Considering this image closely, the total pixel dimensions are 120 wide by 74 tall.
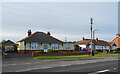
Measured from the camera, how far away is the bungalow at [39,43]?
4881cm

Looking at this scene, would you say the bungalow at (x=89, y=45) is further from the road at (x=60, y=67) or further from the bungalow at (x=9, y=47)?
the road at (x=60, y=67)

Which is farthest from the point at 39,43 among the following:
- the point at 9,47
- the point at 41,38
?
the point at 9,47

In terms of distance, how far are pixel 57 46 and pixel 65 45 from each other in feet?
11.0

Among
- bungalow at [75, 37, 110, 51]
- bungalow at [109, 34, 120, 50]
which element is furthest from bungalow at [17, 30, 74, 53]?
bungalow at [109, 34, 120, 50]

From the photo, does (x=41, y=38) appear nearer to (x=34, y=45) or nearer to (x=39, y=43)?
(x=39, y=43)

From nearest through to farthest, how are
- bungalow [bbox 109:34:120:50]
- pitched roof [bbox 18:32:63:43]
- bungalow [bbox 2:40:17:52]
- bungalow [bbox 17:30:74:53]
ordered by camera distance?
bungalow [bbox 17:30:74:53] → pitched roof [bbox 18:32:63:43] → bungalow [bbox 2:40:17:52] → bungalow [bbox 109:34:120:50]

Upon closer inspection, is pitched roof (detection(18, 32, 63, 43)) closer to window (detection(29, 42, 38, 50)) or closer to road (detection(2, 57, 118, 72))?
window (detection(29, 42, 38, 50))

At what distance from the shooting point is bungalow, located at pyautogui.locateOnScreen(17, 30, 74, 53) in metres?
48.8

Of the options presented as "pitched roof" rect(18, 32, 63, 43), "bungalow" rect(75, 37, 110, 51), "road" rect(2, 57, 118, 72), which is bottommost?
"road" rect(2, 57, 118, 72)

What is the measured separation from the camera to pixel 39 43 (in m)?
50.9

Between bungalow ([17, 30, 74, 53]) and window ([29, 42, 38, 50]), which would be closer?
bungalow ([17, 30, 74, 53])

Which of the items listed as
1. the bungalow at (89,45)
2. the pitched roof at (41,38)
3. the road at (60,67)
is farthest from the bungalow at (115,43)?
the road at (60,67)

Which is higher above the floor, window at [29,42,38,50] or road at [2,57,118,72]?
window at [29,42,38,50]

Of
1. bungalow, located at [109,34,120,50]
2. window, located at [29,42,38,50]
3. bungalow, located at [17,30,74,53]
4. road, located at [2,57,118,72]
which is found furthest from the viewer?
bungalow, located at [109,34,120,50]
